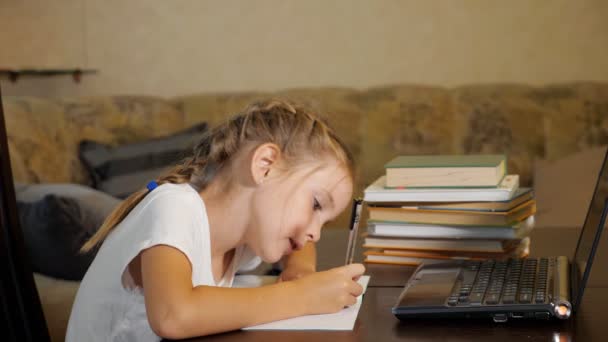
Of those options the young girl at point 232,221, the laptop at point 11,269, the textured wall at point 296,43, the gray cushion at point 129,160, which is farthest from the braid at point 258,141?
the textured wall at point 296,43

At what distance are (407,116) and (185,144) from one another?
855 millimetres

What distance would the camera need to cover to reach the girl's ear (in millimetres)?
1124

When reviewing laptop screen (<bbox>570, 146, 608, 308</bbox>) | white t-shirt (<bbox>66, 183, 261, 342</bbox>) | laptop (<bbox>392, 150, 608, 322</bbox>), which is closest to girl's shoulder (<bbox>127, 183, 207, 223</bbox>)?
white t-shirt (<bbox>66, 183, 261, 342</bbox>)

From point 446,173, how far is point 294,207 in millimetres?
308

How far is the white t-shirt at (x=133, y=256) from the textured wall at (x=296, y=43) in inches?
95.2

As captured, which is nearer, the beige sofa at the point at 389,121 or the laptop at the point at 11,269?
the laptop at the point at 11,269

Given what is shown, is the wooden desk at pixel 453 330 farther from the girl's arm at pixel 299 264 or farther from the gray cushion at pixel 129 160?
the gray cushion at pixel 129 160

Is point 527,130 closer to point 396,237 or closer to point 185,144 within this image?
point 185,144

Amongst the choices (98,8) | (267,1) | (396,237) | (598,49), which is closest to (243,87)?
(267,1)

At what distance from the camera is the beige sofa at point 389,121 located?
3.01 metres

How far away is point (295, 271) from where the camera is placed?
1.26 metres

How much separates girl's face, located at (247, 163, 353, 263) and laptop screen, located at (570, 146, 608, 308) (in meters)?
0.33

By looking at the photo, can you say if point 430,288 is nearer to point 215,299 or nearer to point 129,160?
point 215,299

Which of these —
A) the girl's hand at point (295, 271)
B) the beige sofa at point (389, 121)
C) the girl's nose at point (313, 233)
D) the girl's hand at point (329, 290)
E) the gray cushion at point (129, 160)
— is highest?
the girl's nose at point (313, 233)
